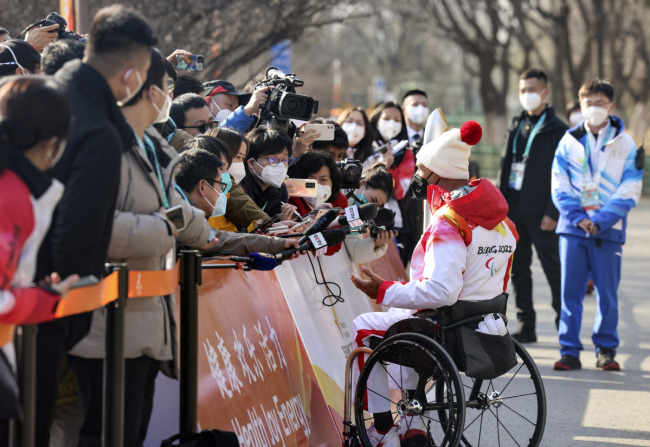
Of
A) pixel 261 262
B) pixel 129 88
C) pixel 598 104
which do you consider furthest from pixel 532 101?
pixel 129 88

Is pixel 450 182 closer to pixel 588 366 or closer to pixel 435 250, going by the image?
pixel 435 250

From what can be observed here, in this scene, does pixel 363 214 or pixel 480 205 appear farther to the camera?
pixel 363 214

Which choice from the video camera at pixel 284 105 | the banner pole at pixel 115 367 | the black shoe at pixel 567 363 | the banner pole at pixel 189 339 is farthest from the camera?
the black shoe at pixel 567 363

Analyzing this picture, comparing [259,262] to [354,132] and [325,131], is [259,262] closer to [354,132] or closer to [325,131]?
[325,131]

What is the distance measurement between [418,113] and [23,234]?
7887 millimetres

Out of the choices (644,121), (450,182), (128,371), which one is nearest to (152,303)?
(128,371)

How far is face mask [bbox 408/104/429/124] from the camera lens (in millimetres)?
10766

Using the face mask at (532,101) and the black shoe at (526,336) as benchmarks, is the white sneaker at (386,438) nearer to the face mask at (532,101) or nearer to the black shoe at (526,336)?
the black shoe at (526,336)

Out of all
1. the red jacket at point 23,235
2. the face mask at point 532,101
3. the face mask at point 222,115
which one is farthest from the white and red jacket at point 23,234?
the face mask at point 532,101

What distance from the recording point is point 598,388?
25.5ft

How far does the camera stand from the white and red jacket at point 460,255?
5152 millimetres

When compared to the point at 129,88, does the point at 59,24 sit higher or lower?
higher

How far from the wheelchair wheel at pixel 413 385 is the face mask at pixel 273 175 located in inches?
67.3

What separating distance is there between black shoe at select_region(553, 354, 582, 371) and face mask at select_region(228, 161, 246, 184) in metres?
3.45
